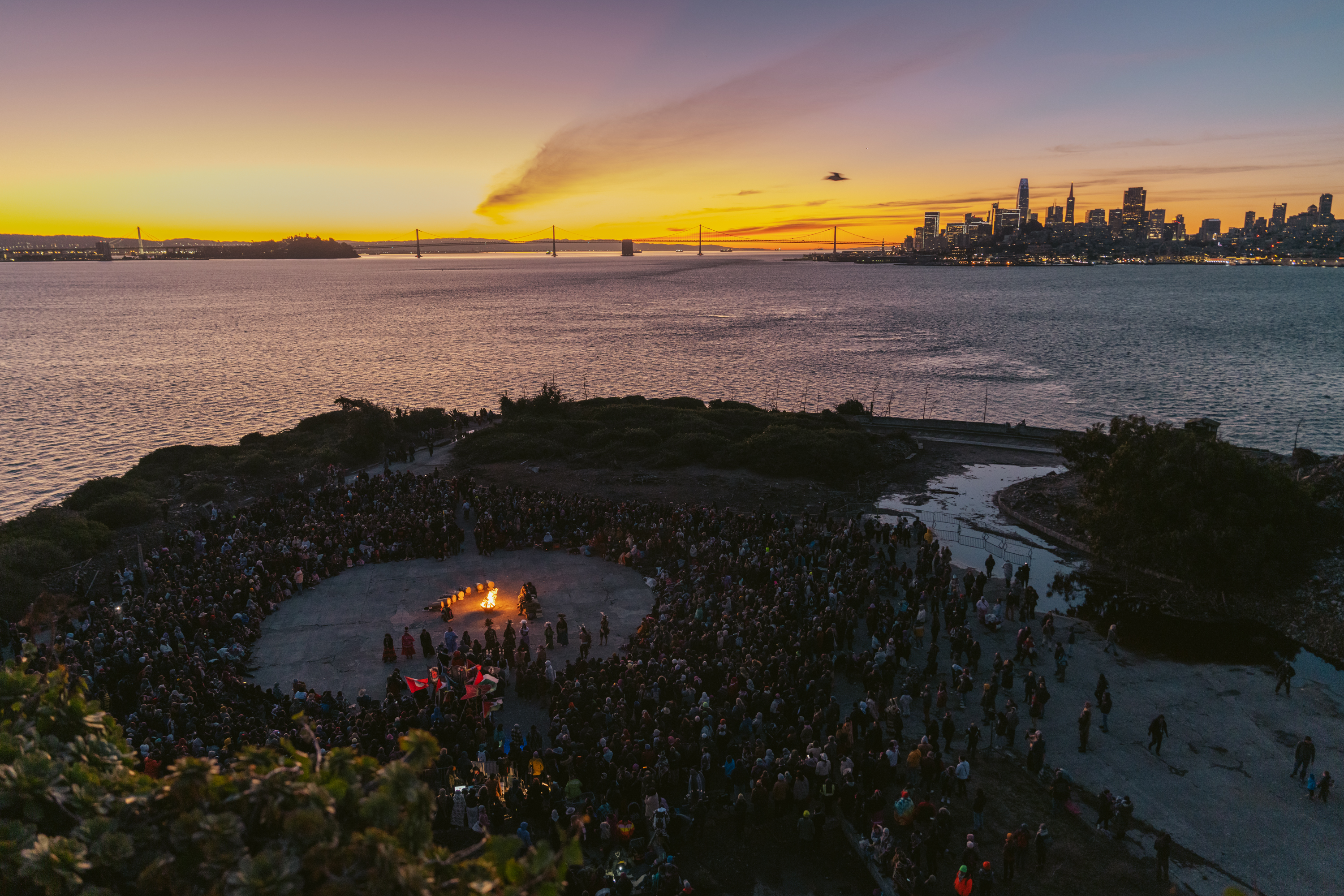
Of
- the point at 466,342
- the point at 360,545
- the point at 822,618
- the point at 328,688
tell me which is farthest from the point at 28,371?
the point at 822,618

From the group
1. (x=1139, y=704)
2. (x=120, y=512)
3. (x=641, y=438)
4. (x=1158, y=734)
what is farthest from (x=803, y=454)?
(x=120, y=512)

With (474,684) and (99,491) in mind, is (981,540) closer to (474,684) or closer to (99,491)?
(474,684)

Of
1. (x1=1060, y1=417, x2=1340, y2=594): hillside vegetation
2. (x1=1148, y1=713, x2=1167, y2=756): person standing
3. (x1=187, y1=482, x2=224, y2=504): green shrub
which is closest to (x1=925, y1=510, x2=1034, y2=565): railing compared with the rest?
(x1=1060, y1=417, x2=1340, y2=594): hillside vegetation

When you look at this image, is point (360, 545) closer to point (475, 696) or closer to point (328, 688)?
point (328, 688)

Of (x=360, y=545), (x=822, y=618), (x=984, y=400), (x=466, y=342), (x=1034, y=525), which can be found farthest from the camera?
(x=466, y=342)

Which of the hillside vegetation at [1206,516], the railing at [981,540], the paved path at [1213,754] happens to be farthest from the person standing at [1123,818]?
the railing at [981,540]

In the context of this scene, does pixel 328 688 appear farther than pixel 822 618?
No
